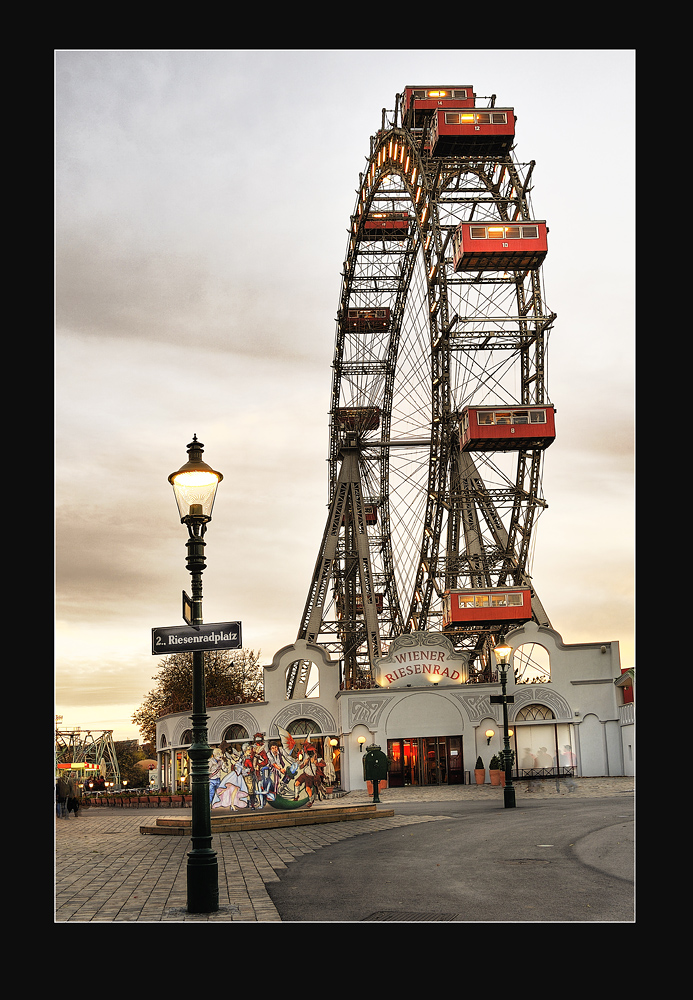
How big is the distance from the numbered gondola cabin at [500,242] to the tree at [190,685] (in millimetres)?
32354

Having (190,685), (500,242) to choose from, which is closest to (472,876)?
(500,242)

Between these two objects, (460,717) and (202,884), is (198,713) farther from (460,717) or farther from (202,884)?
(460,717)

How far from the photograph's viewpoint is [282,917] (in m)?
8.80

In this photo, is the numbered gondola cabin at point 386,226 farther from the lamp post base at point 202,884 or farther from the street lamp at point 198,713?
the lamp post base at point 202,884

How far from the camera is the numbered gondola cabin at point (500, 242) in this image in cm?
3256

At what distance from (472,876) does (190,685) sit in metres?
49.8

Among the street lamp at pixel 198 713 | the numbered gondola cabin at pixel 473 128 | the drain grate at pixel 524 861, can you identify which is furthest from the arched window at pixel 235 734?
the street lamp at pixel 198 713

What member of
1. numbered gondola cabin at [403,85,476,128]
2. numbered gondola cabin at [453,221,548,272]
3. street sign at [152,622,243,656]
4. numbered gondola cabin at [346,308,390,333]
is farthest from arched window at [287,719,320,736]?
street sign at [152,622,243,656]

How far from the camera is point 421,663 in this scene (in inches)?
1367

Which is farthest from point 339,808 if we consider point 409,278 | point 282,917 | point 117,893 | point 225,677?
point 225,677

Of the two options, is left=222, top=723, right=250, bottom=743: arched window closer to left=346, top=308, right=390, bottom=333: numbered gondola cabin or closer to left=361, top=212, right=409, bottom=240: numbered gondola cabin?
left=346, top=308, right=390, bottom=333: numbered gondola cabin

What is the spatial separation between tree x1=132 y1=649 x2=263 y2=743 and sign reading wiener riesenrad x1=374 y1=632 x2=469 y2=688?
2413cm

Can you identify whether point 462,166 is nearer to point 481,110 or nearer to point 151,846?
point 481,110

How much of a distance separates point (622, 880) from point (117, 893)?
17.6ft
